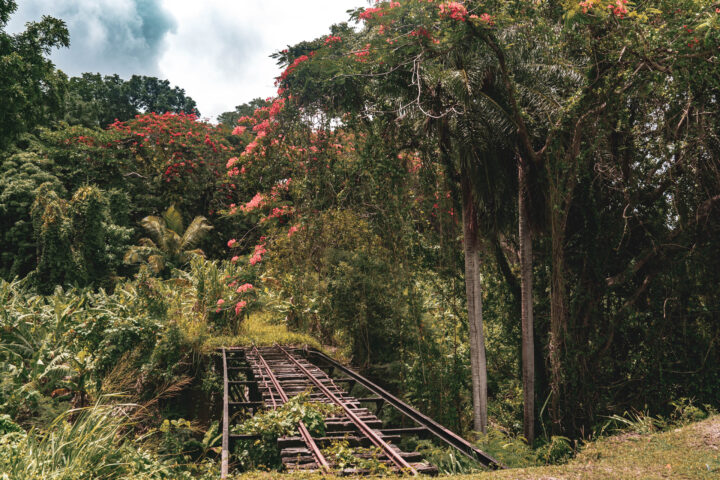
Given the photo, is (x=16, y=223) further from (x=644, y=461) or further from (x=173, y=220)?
(x=644, y=461)

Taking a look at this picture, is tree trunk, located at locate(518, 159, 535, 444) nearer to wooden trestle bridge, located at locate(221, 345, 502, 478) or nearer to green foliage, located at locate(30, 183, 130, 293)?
wooden trestle bridge, located at locate(221, 345, 502, 478)

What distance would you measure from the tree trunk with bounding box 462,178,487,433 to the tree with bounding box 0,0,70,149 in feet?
39.2

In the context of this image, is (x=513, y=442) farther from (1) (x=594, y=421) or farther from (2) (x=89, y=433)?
(2) (x=89, y=433)

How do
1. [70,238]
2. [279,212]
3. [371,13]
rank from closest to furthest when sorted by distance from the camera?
1. [371,13]
2. [279,212]
3. [70,238]

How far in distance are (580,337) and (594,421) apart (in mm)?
1196

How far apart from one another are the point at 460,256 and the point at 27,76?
1256 centimetres

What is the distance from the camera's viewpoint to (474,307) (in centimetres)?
738

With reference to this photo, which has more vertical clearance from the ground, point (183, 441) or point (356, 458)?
point (356, 458)

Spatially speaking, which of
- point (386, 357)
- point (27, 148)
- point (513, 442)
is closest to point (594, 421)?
point (513, 442)

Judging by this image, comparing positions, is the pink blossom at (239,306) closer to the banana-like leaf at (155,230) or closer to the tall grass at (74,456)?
the tall grass at (74,456)

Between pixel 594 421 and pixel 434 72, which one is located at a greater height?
pixel 434 72

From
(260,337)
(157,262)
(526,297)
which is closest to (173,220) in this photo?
(157,262)

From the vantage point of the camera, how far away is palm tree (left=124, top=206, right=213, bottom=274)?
1691 centimetres

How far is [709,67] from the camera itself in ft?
14.2
